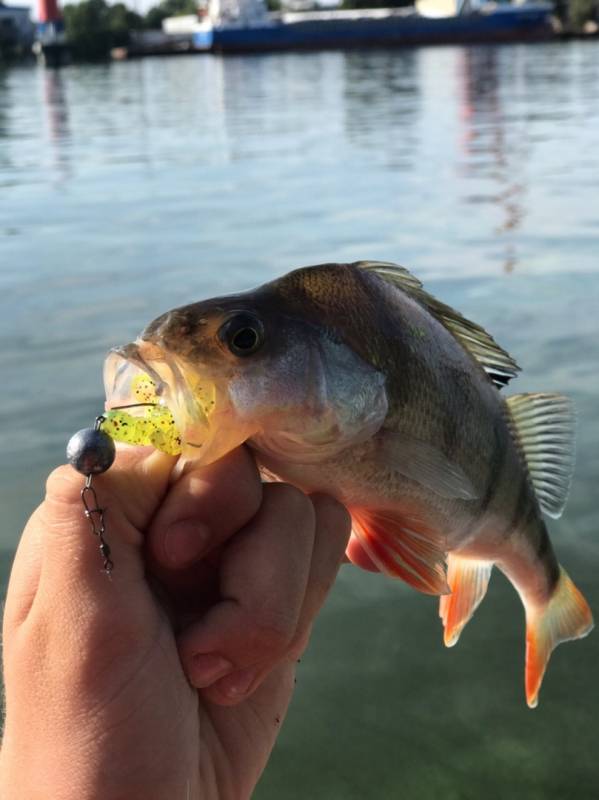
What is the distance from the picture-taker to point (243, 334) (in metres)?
1.59

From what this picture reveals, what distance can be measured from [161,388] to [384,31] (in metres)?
75.4

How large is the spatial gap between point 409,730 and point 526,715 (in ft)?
1.27

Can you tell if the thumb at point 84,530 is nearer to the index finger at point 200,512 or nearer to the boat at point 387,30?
the index finger at point 200,512

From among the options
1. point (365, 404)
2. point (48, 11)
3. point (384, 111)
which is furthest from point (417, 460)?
point (48, 11)

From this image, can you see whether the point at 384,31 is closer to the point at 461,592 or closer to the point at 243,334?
the point at 461,592

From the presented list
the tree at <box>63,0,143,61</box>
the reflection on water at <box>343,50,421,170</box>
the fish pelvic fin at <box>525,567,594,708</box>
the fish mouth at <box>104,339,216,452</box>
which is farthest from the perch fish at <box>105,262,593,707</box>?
the tree at <box>63,0,143,61</box>

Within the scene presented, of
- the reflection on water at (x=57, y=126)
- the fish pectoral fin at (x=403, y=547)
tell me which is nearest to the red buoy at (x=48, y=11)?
the reflection on water at (x=57, y=126)

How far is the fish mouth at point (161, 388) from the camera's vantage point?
148cm

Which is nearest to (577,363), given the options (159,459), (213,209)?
(159,459)

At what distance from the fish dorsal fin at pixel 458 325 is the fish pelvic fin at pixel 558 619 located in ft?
2.26

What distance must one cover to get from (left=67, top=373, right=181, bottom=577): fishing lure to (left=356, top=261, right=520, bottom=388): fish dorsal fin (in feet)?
1.71

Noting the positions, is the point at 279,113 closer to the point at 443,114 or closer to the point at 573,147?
the point at 443,114

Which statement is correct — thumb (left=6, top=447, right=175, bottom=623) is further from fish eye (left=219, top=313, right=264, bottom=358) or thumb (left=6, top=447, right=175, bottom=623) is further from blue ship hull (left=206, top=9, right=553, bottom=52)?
blue ship hull (left=206, top=9, right=553, bottom=52)

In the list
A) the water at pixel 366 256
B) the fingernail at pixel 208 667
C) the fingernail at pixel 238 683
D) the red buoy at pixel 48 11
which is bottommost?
the water at pixel 366 256
